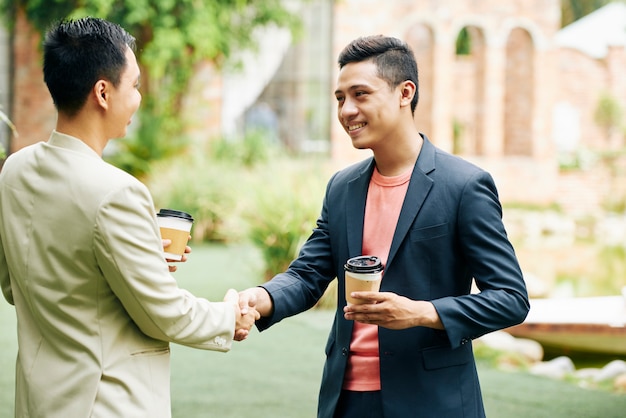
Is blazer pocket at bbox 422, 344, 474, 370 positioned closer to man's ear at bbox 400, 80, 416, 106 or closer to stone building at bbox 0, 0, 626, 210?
man's ear at bbox 400, 80, 416, 106

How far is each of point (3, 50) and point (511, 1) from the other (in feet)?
34.8

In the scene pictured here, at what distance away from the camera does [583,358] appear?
850cm

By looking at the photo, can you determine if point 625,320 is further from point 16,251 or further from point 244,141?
point 244,141

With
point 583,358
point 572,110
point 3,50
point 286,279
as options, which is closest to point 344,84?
point 286,279

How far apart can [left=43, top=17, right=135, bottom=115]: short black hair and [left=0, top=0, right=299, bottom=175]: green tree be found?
44.4ft

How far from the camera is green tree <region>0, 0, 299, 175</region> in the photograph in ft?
52.4

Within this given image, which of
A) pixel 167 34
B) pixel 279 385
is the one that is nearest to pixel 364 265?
pixel 279 385

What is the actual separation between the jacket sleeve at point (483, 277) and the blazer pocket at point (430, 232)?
4 cm

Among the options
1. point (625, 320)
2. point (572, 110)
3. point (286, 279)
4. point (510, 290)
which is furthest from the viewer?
point (572, 110)

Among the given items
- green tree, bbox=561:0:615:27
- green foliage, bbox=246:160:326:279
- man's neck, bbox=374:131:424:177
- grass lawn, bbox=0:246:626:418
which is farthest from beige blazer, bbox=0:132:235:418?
green tree, bbox=561:0:615:27

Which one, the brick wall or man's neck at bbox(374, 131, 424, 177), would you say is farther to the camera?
the brick wall

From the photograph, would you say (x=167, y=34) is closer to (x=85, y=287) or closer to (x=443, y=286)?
(x=443, y=286)

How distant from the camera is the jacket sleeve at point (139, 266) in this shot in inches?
83.1

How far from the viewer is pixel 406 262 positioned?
8.32 ft
